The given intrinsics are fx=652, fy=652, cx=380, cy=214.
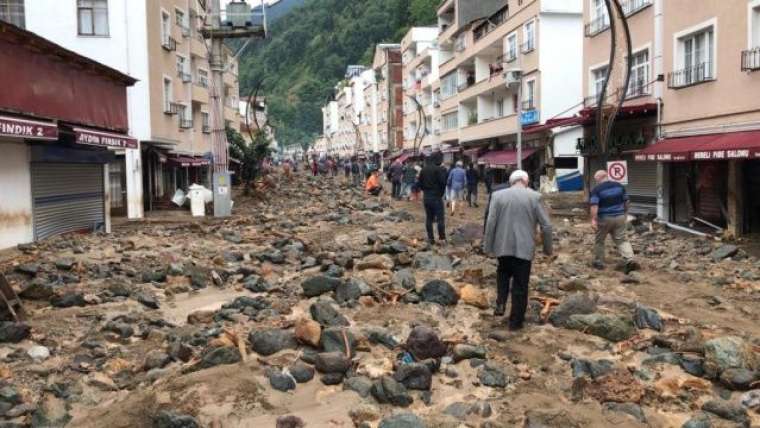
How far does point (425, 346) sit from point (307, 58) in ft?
429

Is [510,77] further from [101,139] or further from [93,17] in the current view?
[93,17]

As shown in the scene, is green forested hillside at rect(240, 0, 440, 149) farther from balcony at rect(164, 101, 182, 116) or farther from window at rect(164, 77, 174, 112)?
window at rect(164, 77, 174, 112)

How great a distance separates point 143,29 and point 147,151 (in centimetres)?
473

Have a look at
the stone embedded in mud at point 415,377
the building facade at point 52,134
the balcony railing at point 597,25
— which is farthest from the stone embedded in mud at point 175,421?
the balcony railing at point 597,25

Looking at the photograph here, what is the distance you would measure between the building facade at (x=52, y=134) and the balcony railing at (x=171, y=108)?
Answer: 8628 millimetres

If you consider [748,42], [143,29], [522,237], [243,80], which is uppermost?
[243,80]

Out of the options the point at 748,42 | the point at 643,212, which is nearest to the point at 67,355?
the point at 748,42

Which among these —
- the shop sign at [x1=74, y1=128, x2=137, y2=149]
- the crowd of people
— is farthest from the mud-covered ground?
the shop sign at [x1=74, y1=128, x2=137, y2=149]

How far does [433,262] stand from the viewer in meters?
11.1

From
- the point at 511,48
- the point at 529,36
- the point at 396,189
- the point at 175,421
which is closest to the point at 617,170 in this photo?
the point at 175,421

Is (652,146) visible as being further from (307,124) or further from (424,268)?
(307,124)

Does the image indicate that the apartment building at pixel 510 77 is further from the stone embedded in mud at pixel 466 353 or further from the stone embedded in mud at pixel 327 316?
the stone embedded in mud at pixel 466 353

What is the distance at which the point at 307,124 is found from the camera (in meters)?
138

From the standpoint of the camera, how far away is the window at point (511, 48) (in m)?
33.1
